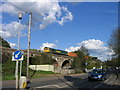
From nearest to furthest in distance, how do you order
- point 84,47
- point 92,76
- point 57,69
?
point 92,76, point 57,69, point 84,47

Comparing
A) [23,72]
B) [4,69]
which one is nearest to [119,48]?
[23,72]

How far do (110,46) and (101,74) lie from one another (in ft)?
74.3

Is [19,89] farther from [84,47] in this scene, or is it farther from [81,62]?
[84,47]

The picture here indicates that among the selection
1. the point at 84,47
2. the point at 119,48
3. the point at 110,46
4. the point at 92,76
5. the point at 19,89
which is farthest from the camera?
the point at 84,47

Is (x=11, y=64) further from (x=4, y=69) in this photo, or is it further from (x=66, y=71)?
(x=66, y=71)

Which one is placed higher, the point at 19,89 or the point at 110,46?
Result: the point at 110,46

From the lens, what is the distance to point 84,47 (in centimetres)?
7512

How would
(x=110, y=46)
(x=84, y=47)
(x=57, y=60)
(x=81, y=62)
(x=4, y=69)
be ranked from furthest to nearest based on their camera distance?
(x=57, y=60), (x=84, y=47), (x=81, y=62), (x=110, y=46), (x=4, y=69)

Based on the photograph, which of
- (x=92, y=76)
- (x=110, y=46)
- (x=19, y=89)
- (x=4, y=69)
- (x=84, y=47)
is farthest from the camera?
(x=84, y=47)

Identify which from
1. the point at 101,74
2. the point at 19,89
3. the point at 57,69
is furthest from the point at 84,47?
the point at 19,89

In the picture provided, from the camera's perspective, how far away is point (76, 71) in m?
57.2

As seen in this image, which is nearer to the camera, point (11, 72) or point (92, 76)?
point (92, 76)

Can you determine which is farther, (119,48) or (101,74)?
(119,48)

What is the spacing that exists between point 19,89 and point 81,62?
47131 millimetres
